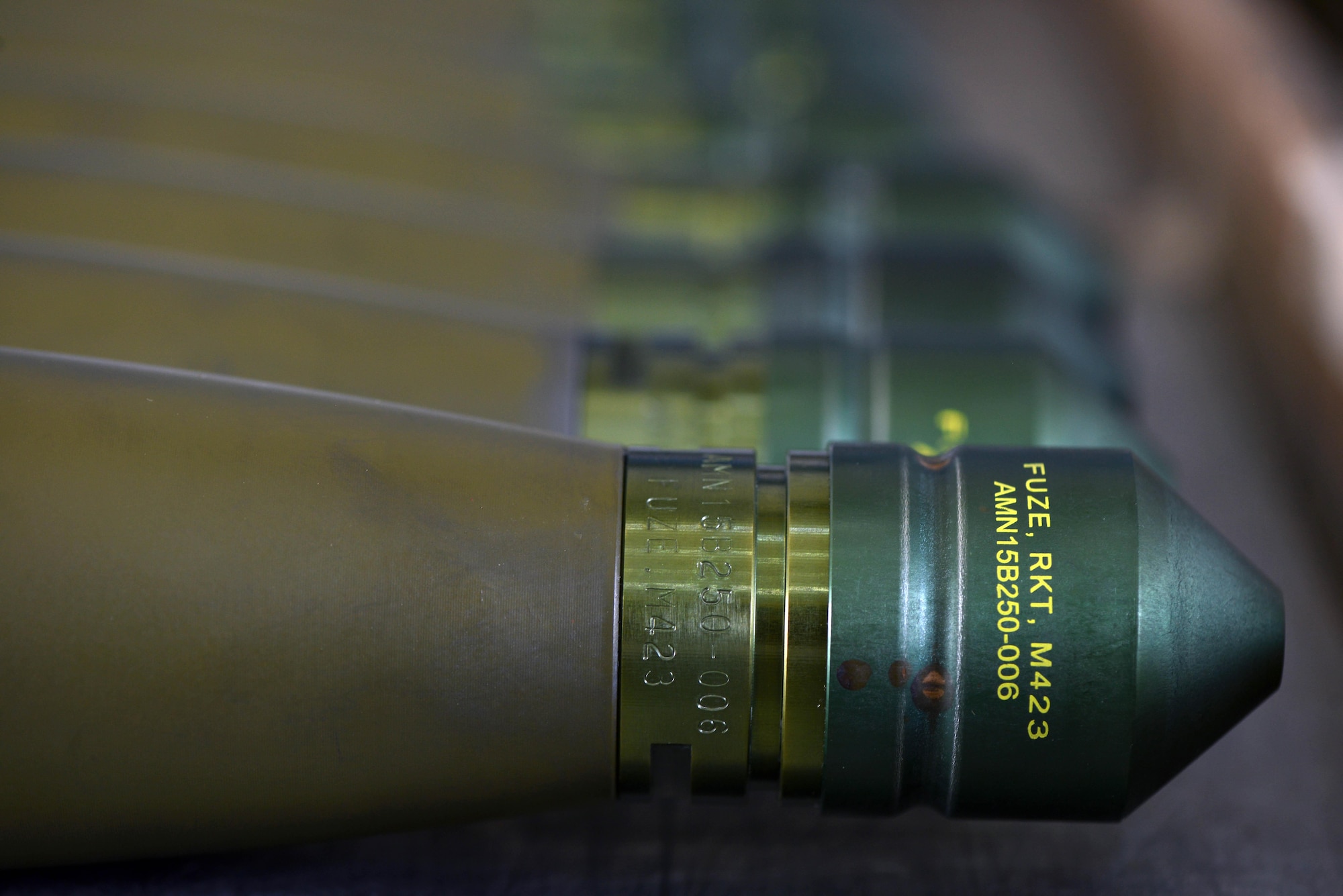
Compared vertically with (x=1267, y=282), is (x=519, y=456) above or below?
below

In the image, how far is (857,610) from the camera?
1.59 feet

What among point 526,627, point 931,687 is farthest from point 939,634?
point 526,627

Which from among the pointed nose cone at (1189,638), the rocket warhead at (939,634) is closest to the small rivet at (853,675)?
the rocket warhead at (939,634)

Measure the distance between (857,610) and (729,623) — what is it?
0.05 meters

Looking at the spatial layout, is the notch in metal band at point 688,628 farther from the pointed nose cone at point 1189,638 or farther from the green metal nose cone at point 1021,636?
the pointed nose cone at point 1189,638

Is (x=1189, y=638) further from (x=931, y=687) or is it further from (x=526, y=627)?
(x=526, y=627)

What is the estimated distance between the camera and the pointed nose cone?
1.59 ft

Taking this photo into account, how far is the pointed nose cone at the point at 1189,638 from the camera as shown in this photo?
485 millimetres

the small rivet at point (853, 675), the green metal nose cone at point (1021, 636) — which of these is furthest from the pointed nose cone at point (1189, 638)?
the small rivet at point (853, 675)

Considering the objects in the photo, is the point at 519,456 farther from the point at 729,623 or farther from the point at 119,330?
the point at 119,330

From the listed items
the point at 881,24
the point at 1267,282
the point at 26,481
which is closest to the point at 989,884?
the point at 26,481

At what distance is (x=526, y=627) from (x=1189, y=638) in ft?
0.86

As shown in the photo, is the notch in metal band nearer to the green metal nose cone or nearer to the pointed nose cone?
the green metal nose cone

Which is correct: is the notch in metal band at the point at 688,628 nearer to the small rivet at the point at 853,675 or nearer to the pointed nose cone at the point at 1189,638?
the small rivet at the point at 853,675
